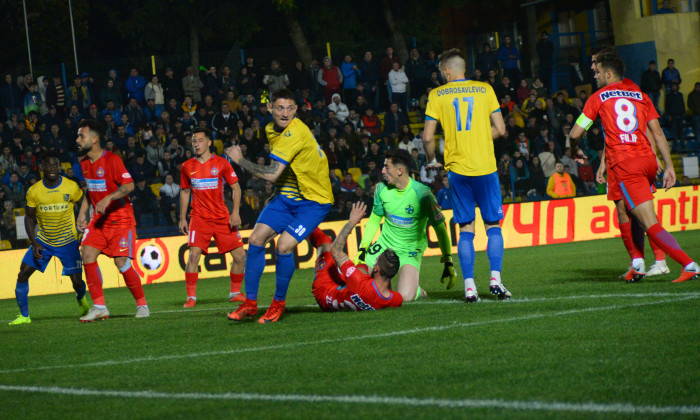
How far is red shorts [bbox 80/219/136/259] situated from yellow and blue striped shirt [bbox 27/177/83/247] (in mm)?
1196

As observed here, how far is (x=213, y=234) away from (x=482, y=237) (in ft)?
29.4

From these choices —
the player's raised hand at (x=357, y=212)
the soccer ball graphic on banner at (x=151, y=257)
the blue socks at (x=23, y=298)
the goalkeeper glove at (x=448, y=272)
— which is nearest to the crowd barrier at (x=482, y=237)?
the soccer ball graphic on banner at (x=151, y=257)

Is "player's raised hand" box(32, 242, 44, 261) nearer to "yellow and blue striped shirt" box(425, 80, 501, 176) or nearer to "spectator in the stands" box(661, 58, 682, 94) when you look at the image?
"yellow and blue striped shirt" box(425, 80, 501, 176)

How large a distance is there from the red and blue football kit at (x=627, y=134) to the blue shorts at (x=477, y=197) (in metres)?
1.42

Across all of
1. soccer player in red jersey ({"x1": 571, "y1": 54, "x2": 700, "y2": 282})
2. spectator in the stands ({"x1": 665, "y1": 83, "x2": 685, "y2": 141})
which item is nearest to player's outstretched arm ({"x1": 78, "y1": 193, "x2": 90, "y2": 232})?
soccer player in red jersey ({"x1": 571, "y1": 54, "x2": 700, "y2": 282})

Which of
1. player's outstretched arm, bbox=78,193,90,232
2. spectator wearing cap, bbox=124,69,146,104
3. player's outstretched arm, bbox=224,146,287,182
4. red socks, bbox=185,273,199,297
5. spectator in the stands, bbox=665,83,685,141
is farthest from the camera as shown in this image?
spectator in the stands, bbox=665,83,685,141

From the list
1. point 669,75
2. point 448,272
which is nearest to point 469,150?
point 448,272

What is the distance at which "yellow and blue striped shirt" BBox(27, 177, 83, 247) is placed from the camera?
37.3 feet

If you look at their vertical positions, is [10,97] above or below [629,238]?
above

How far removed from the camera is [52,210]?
11.3 meters

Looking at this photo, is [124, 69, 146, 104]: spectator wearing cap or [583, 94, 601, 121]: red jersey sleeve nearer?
[583, 94, 601, 121]: red jersey sleeve

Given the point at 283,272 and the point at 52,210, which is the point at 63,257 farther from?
the point at 283,272

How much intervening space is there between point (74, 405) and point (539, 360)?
2.72 metres

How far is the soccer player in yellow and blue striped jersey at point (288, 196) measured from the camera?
8.62 m
